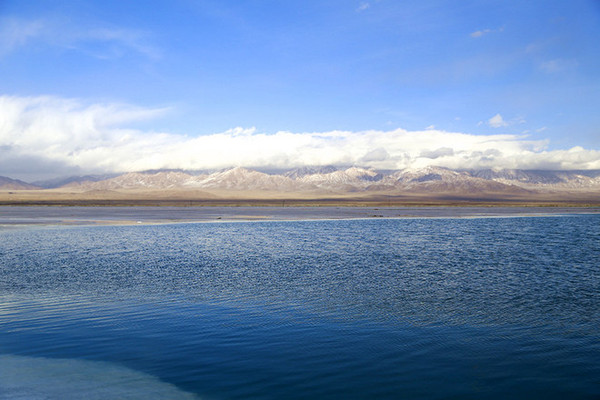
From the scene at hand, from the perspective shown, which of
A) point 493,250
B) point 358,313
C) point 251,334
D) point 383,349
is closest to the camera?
point 383,349

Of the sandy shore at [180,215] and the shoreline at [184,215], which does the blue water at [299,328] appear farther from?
the sandy shore at [180,215]

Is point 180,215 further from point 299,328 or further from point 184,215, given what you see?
point 299,328

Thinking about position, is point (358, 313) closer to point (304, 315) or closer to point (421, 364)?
point (304, 315)

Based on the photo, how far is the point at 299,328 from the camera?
13570mm

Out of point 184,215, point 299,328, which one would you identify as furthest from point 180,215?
point 299,328

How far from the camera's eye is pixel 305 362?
10836 millimetres

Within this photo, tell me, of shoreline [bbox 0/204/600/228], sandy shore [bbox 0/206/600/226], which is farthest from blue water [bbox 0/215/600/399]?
sandy shore [bbox 0/206/600/226]

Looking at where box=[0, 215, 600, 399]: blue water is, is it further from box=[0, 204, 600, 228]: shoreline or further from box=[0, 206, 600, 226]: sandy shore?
box=[0, 206, 600, 226]: sandy shore

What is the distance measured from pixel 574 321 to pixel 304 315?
8152mm

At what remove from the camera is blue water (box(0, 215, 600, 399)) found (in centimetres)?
971

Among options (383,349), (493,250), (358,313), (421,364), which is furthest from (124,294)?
(493,250)

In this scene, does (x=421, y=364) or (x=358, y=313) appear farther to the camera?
(x=358, y=313)

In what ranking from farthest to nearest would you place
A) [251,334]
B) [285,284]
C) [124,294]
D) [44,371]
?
[285,284] < [124,294] < [251,334] < [44,371]

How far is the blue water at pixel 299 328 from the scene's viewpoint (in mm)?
9711
